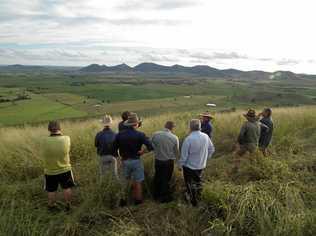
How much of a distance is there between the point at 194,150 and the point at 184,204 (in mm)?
977

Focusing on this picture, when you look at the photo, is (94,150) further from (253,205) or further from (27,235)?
(253,205)

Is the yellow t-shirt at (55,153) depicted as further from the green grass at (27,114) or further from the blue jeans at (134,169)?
the green grass at (27,114)

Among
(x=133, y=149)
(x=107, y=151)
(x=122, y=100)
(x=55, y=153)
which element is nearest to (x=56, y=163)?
(x=55, y=153)

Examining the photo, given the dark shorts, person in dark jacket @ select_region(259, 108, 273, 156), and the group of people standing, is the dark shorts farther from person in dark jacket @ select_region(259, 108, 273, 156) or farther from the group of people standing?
person in dark jacket @ select_region(259, 108, 273, 156)

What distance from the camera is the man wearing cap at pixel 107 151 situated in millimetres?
6684

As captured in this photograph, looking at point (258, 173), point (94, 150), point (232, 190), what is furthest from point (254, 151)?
point (94, 150)

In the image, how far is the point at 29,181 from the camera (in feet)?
24.0

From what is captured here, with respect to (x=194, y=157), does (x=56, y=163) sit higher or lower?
lower

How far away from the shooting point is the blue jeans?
626 cm

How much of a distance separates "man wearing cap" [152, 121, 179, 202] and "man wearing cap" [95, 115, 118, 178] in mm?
857

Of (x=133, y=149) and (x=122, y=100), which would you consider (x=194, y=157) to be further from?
(x=122, y=100)

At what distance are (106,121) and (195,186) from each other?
2.20m

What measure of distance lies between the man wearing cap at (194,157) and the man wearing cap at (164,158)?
0.70ft

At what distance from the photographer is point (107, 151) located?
6.71 m
